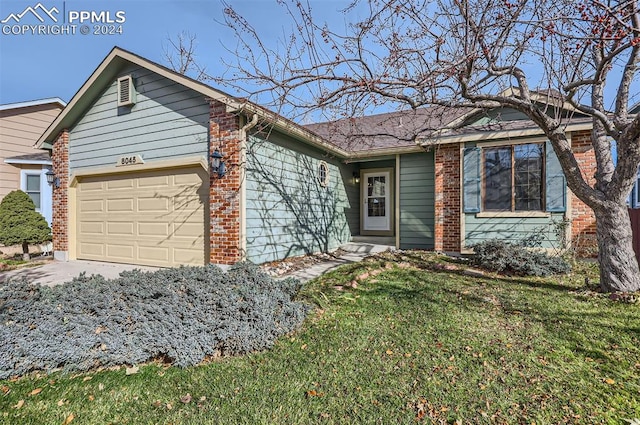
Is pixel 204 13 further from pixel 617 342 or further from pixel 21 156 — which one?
pixel 21 156

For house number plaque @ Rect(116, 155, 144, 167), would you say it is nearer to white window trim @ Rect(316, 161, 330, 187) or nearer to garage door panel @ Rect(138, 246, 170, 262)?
garage door panel @ Rect(138, 246, 170, 262)

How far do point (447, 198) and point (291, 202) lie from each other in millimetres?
4240

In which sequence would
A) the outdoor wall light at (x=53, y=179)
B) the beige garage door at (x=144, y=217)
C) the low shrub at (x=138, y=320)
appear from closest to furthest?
the low shrub at (x=138, y=320) < the beige garage door at (x=144, y=217) < the outdoor wall light at (x=53, y=179)

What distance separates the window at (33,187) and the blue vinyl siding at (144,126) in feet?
13.6

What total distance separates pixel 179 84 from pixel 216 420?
273 inches

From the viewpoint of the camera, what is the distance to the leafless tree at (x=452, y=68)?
168 inches

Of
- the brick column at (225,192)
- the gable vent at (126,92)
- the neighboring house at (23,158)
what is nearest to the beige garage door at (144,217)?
the brick column at (225,192)

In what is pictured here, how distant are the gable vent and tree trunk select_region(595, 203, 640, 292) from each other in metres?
9.76

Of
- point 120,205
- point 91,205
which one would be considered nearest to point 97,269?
point 120,205

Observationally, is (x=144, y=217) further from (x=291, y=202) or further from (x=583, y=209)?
(x=583, y=209)

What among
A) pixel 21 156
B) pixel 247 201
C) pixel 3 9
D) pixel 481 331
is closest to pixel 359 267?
pixel 247 201

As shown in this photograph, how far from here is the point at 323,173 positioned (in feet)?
31.4

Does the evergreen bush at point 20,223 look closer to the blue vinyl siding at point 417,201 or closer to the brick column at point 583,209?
the blue vinyl siding at point 417,201

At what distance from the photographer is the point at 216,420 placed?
223 cm
